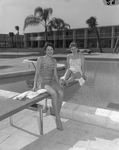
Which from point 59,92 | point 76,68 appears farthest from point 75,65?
point 59,92

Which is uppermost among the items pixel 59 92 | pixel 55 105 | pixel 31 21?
pixel 31 21

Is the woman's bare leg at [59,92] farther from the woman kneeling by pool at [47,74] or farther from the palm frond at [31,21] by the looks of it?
the palm frond at [31,21]

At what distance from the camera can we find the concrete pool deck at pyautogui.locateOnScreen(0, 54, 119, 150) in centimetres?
257

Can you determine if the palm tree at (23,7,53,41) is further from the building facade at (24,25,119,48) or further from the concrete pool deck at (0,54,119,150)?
the concrete pool deck at (0,54,119,150)

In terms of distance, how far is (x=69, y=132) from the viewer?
2.96m

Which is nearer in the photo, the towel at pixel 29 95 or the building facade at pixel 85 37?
the towel at pixel 29 95

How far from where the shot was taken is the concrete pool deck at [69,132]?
2568 millimetres

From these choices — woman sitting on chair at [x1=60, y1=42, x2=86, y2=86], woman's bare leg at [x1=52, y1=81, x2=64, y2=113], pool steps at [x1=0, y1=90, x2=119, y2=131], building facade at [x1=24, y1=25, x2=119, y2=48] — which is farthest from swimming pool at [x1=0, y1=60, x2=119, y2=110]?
building facade at [x1=24, y1=25, x2=119, y2=48]

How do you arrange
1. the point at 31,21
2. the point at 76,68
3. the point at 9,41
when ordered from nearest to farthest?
the point at 76,68, the point at 31,21, the point at 9,41

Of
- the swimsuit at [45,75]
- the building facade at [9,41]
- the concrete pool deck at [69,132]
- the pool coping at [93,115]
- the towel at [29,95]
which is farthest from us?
the building facade at [9,41]

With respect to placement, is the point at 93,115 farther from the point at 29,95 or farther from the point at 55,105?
the point at 29,95

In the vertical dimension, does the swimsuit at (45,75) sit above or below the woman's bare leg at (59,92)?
→ above

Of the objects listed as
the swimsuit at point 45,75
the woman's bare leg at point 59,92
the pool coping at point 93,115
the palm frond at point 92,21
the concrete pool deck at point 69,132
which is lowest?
the concrete pool deck at point 69,132

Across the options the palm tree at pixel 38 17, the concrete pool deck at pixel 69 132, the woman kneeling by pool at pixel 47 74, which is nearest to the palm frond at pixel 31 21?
the palm tree at pixel 38 17
